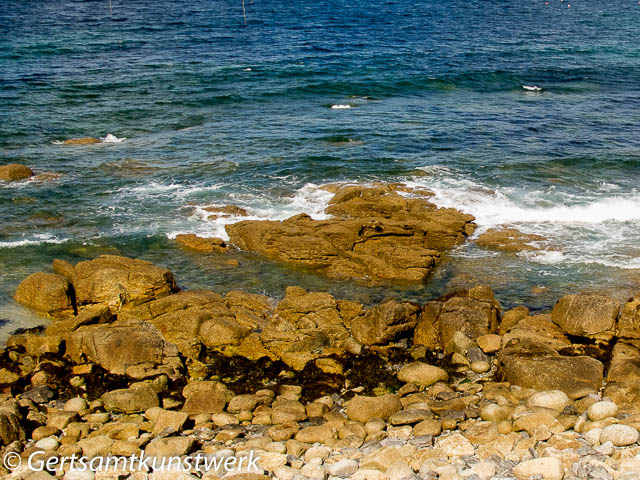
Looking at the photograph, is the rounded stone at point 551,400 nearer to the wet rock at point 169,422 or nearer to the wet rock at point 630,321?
the wet rock at point 630,321

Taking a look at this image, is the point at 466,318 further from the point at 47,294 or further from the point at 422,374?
the point at 47,294

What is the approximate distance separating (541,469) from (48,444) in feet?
36.9

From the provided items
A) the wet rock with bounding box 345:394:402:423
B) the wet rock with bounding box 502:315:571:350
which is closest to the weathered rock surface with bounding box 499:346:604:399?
the wet rock with bounding box 502:315:571:350

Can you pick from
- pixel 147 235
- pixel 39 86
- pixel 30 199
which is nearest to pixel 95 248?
pixel 147 235

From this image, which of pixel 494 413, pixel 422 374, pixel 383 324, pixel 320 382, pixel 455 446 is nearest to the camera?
pixel 455 446

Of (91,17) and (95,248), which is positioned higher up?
(91,17)

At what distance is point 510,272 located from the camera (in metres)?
27.4

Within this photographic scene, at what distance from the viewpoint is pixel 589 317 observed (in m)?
21.9

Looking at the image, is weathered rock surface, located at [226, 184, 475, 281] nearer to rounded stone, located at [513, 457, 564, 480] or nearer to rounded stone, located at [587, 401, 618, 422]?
rounded stone, located at [587, 401, 618, 422]

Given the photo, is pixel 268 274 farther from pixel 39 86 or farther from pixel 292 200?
pixel 39 86

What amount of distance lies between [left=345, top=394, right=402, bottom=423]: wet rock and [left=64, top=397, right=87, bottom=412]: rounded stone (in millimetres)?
7062

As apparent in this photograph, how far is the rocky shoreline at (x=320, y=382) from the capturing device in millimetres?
15961

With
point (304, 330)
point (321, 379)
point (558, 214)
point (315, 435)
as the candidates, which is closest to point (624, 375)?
point (321, 379)

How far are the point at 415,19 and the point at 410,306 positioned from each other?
7858 centimetres
